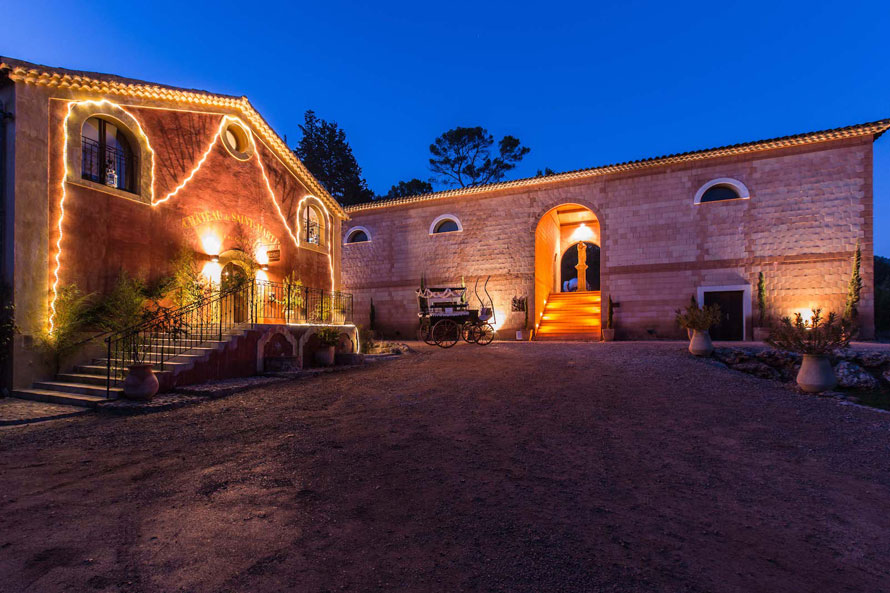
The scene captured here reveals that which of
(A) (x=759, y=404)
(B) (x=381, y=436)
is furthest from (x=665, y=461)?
(A) (x=759, y=404)

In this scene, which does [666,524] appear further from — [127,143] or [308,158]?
[308,158]

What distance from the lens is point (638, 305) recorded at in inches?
585

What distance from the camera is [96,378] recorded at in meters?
7.07

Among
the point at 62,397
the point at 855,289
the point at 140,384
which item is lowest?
the point at 62,397

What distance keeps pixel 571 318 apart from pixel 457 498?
14.7 metres

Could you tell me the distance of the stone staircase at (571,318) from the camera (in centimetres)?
1570

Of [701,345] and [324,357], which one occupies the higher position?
[701,345]

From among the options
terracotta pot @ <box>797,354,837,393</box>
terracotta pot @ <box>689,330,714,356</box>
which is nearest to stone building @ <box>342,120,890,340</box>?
terracotta pot @ <box>689,330,714,356</box>

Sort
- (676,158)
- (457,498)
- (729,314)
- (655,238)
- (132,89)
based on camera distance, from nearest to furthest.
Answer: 1. (457,498)
2. (132,89)
3. (729,314)
4. (676,158)
5. (655,238)

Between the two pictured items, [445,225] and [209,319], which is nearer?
[209,319]

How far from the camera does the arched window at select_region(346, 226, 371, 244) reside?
774 inches

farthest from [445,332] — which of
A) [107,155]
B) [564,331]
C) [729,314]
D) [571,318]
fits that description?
[729,314]

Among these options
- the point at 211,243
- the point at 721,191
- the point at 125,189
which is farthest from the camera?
the point at 721,191

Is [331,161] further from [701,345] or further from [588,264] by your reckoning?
[701,345]
